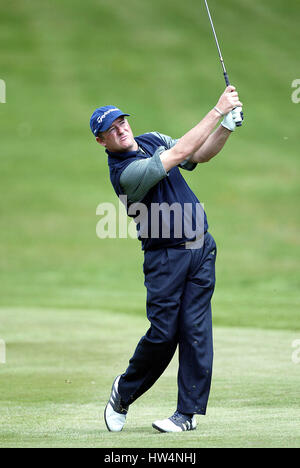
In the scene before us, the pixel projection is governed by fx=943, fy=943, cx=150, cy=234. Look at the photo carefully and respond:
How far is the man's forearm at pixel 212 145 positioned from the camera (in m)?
4.63

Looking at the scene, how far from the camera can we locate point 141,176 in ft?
14.2

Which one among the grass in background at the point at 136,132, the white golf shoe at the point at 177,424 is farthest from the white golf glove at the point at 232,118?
the grass in background at the point at 136,132

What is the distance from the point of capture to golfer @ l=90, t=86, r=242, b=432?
4.36 metres

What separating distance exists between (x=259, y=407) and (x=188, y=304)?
3.23 ft

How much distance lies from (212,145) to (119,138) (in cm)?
48

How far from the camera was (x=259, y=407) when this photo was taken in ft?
16.8

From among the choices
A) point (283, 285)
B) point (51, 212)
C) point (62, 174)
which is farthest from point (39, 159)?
point (283, 285)

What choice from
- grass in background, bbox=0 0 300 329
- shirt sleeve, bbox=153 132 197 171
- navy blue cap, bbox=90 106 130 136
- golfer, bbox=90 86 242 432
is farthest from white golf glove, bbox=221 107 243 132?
grass in background, bbox=0 0 300 329

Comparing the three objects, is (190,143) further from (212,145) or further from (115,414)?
(115,414)

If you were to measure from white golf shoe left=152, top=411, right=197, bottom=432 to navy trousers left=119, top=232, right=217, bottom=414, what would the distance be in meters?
0.04

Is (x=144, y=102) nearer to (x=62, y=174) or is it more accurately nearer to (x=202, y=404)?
(x=62, y=174)

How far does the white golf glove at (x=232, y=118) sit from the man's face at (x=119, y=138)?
45cm

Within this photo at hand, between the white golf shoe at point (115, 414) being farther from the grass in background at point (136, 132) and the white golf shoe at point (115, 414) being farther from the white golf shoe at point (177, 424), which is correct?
the grass in background at point (136, 132)

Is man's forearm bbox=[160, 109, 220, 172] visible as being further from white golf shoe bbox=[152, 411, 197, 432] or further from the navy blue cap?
white golf shoe bbox=[152, 411, 197, 432]
